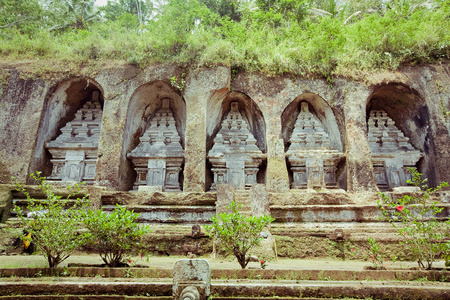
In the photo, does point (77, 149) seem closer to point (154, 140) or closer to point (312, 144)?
point (154, 140)

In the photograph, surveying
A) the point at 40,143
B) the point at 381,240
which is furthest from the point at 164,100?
the point at 381,240

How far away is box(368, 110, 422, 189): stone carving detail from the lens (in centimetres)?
1091

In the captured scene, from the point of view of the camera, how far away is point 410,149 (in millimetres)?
11078

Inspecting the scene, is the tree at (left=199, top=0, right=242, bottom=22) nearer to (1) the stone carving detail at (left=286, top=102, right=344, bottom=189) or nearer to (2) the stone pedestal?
(1) the stone carving detail at (left=286, top=102, right=344, bottom=189)

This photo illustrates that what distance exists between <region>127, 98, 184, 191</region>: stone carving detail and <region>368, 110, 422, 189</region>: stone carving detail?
6530mm

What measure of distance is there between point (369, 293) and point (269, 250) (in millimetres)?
2700

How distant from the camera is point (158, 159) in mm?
11117

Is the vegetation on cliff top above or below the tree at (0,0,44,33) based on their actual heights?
below

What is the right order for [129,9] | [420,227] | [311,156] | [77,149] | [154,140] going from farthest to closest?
[129,9], [154,140], [77,149], [311,156], [420,227]

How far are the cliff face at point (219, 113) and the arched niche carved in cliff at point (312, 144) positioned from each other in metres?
0.06

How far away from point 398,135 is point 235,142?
556 centimetres

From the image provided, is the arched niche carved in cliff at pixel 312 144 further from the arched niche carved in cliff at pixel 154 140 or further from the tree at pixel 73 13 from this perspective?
the tree at pixel 73 13

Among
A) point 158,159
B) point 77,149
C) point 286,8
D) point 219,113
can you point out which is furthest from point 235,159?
point 286,8

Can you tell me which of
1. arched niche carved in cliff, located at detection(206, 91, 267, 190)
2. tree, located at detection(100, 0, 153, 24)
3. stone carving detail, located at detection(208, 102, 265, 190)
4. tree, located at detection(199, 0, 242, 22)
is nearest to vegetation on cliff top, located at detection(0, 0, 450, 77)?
arched niche carved in cliff, located at detection(206, 91, 267, 190)
